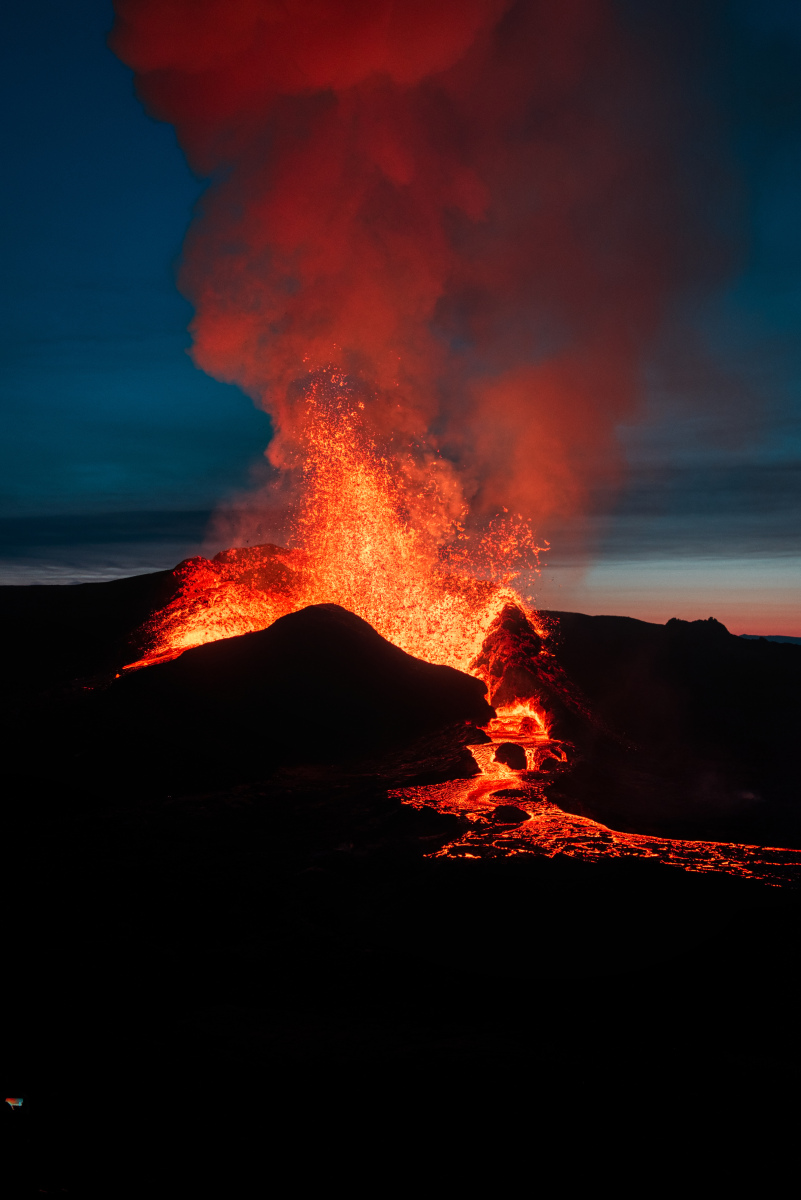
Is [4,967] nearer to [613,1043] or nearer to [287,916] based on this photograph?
[287,916]

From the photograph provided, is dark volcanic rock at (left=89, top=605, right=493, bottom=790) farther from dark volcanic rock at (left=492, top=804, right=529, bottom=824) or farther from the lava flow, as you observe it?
dark volcanic rock at (left=492, top=804, right=529, bottom=824)

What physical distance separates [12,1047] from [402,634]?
19783mm

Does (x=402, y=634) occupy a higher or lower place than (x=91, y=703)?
higher

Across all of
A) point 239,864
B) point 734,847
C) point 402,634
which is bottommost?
point 734,847

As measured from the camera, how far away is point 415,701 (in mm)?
16469

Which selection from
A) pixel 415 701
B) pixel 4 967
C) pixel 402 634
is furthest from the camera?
pixel 402 634

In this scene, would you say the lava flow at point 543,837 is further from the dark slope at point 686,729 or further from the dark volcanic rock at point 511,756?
the dark slope at point 686,729

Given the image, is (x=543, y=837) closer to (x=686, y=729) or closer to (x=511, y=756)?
(x=511, y=756)

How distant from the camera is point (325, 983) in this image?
5527 mm

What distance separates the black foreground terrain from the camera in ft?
12.2

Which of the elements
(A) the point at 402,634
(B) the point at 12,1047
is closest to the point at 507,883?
(B) the point at 12,1047

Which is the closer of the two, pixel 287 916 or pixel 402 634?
pixel 287 916

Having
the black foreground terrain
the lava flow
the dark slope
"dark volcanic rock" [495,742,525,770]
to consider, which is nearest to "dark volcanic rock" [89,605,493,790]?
the black foreground terrain

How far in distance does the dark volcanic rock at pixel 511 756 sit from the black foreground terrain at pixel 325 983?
240 centimetres
